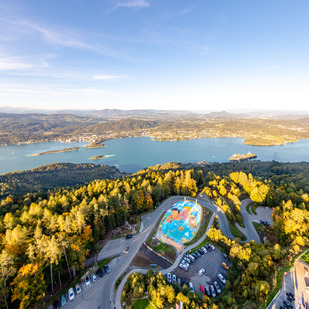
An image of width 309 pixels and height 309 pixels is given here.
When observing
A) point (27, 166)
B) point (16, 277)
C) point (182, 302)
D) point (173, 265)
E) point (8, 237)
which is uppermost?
point (8, 237)

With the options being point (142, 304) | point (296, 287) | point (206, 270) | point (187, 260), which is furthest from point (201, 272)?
point (296, 287)

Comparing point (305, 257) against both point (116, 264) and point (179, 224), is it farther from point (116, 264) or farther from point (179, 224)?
point (116, 264)

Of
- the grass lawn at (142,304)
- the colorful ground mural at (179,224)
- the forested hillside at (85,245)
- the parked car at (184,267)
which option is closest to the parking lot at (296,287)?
the forested hillside at (85,245)

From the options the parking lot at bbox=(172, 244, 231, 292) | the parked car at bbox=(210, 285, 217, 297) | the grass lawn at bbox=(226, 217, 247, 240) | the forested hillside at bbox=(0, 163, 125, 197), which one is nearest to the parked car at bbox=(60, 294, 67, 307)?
the parking lot at bbox=(172, 244, 231, 292)

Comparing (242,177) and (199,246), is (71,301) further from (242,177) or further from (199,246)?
(242,177)

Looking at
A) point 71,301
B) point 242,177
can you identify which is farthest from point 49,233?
point 242,177

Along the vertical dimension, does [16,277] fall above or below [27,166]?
above

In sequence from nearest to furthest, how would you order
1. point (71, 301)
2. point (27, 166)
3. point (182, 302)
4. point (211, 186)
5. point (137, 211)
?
point (182, 302), point (71, 301), point (137, 211), point (211, 186), point (27, 166)

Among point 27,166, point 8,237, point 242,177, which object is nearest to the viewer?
point 8,237

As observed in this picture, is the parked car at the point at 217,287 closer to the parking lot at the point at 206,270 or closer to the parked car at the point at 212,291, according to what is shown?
the parked car at the point at 212,291
